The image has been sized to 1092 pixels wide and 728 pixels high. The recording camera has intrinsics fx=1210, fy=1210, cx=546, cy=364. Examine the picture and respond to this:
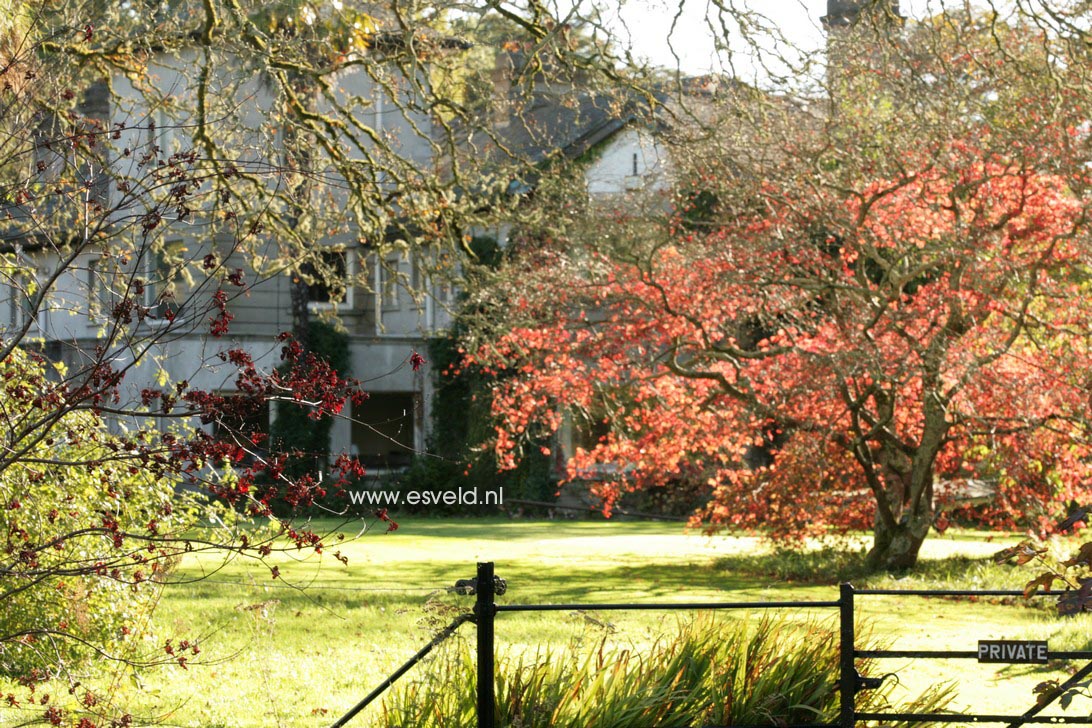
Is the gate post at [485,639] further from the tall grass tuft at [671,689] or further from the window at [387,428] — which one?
the window at [387,428]

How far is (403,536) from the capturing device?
66.7 ft

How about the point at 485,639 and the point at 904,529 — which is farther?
the point at 904,529

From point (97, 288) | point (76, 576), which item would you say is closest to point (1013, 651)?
point (76, 576)

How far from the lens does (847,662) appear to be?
5.50 m

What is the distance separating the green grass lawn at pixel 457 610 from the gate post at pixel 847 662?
1.11 metres

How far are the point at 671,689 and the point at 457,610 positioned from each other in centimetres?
116

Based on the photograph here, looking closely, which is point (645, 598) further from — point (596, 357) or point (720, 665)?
point (720, 665)

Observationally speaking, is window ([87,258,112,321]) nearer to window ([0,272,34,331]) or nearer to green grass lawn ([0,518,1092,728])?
window ([0,272,34,331])

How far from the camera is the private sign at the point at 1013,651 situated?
16.6ft

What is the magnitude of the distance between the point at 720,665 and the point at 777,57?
517cm

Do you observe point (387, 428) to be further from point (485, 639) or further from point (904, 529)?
point (485, 639)

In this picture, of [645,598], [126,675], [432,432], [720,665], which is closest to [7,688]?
[126,675]


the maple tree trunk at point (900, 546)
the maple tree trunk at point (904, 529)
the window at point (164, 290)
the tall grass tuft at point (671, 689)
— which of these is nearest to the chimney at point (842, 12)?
the maple tree trunk at point (904, 529)

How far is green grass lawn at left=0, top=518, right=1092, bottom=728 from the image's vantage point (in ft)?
26.4
